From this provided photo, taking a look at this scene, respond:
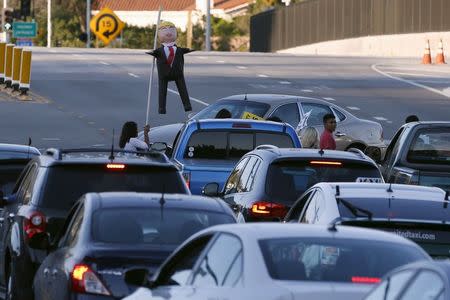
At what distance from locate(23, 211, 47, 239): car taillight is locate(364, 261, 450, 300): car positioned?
6.42 metres

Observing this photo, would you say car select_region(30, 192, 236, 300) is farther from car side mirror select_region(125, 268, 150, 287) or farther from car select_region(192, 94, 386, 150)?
car select_region(192, 94, 386, 150)

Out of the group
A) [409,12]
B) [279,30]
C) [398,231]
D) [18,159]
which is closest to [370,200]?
[398,231]

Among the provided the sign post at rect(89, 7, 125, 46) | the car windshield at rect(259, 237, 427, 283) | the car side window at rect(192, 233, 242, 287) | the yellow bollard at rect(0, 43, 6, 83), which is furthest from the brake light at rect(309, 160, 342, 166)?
the sign post at rect(89, 7, 125, 46)

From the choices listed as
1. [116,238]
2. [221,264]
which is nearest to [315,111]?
[116,238]

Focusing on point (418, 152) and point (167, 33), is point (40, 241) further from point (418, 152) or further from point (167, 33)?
point (167, 33)

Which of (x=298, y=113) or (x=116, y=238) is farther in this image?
(x=298, y=113)

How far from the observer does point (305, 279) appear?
26.6 feet

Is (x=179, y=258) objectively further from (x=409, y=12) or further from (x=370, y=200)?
(x=409, y=12)

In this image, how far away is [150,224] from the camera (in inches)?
429

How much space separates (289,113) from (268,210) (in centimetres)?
1258

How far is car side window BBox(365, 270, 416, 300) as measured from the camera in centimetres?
639

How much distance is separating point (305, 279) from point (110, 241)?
281cm

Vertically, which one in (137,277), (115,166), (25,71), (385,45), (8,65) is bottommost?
(137,277)

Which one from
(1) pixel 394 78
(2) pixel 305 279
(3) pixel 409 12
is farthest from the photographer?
→ (3) pixel 409 12
